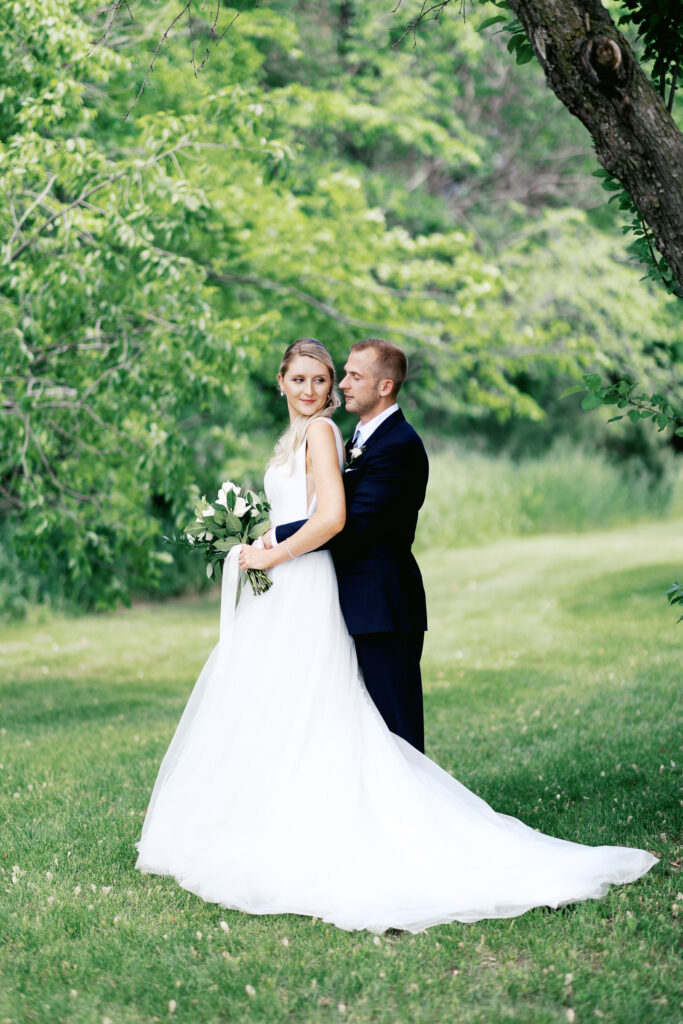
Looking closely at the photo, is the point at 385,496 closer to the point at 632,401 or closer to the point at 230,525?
the point at 230,525

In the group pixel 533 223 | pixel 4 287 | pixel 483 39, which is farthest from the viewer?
pixel 533 223

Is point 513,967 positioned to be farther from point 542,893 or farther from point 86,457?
point 86,457

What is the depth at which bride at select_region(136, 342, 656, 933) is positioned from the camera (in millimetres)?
4422

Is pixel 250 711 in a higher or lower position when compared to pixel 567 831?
higher

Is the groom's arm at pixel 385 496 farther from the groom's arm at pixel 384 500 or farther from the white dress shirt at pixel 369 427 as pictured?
the white dress shirt at pixel 369 427

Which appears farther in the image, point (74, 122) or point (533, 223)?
point (533, 223)

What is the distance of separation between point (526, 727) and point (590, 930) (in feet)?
12.7

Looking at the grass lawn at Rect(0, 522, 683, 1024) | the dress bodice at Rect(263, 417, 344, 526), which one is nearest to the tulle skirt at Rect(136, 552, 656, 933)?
the grass lawn at Rect(0, 522, 683, 1024)

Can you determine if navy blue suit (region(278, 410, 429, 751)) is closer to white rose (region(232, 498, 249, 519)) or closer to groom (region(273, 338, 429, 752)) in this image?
groom (region(273, 338, 429, 752))

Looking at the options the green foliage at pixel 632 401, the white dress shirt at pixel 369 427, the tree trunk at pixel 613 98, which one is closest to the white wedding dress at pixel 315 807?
the white dress shirt at pixel 369 427

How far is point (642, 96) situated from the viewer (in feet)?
13.2

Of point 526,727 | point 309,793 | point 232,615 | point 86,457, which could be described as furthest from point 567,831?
point 86,457

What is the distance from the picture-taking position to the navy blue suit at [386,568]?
4820 mm

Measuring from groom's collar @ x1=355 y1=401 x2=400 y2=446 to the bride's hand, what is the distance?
2.23ft
